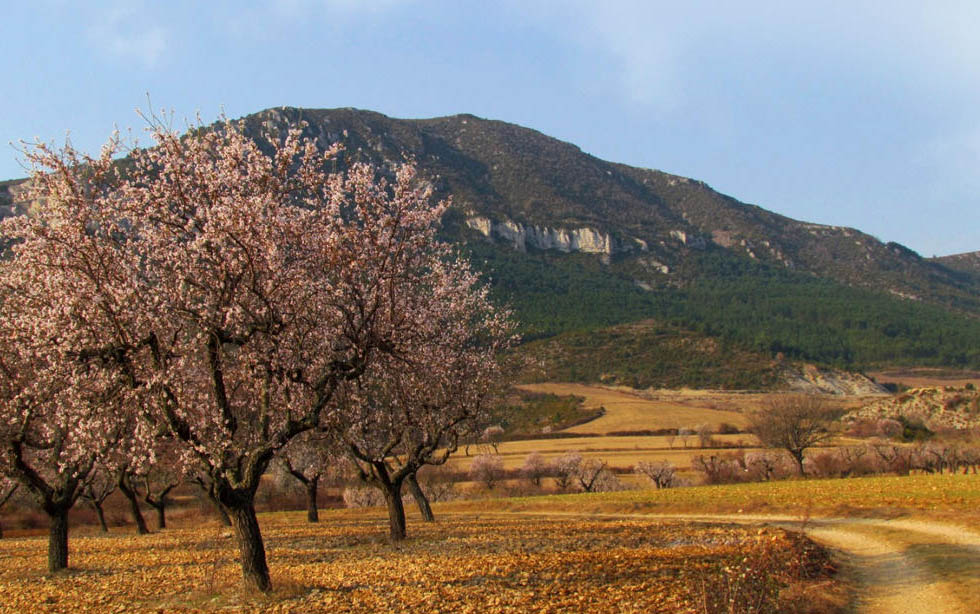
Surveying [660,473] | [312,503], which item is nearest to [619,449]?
[660,473]

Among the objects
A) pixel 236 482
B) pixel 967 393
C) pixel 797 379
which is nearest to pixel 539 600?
pixel 236 482

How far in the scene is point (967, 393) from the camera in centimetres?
9000

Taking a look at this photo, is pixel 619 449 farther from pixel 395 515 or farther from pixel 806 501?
pixel 395 515

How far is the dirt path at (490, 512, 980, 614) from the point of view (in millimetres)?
13133

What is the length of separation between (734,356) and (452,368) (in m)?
115

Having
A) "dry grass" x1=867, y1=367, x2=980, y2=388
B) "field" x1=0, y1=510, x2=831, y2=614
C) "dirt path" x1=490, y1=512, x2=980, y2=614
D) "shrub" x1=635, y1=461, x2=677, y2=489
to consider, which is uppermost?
"dry grass" x1=867, y1=367, x2=980, y2=388

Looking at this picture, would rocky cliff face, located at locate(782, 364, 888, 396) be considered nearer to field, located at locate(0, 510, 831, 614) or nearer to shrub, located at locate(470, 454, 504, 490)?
shrub, located at locate(470, 454, 504, 490)

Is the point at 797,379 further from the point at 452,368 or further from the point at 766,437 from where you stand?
the point at 452,368

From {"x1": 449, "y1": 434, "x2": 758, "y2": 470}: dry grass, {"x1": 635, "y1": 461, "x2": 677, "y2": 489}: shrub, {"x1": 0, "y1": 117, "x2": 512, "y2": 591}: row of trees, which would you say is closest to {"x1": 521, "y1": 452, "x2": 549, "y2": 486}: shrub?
{"x1": 449, "y1": 434, "x2": 758, "y2": 470}: dry grass

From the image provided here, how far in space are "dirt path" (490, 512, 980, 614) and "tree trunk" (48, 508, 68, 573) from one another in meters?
20.3

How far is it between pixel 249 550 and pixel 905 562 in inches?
656

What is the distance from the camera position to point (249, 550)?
44.9ft

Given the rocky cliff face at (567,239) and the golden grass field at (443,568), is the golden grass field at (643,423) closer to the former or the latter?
the golden grass field at (443,568)

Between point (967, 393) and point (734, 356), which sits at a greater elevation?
point (734, 356)
